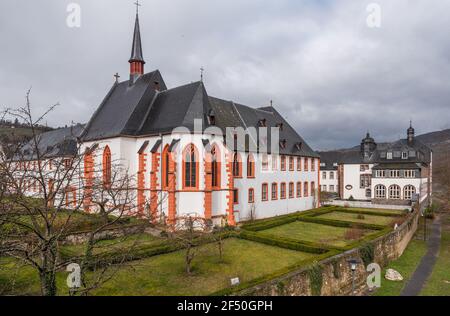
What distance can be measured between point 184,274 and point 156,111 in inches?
680

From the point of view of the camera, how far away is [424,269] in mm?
17781

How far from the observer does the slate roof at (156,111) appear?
25016 mm

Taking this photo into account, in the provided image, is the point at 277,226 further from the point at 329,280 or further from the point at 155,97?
the point at 155,97

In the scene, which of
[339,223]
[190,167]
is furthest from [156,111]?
[339,223]

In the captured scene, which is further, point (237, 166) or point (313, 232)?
point (237, 166)

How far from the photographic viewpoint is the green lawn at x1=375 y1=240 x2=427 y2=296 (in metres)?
14.5

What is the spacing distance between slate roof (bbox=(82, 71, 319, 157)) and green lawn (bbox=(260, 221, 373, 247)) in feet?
29.8

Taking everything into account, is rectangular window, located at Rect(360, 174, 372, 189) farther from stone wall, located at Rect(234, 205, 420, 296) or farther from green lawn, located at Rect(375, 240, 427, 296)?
stone wall, located at Rect(234, 205, 420, 296)

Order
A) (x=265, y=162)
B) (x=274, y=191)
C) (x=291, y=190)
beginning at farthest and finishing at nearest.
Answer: (x=291, y=190), (x=274, y=191), (x=265, y=162)

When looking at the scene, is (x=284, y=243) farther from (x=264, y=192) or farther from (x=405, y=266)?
(x=264, y=192)

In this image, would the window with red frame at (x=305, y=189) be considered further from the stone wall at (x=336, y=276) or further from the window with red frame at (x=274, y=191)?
the stone wall at (x=336, y=276)
